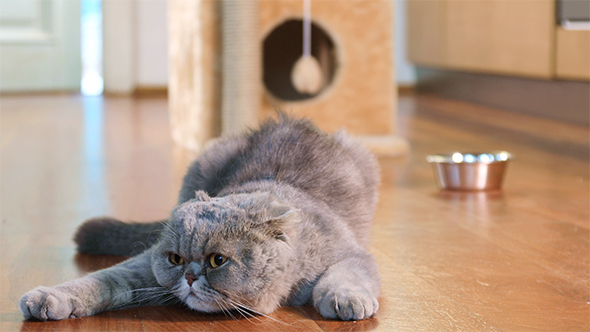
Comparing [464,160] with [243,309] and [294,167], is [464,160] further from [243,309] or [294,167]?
[243,309]

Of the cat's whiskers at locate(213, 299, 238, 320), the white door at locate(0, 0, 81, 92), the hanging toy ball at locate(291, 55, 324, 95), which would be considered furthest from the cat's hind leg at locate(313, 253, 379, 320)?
the white door at locate(0, 0, 81, 92)

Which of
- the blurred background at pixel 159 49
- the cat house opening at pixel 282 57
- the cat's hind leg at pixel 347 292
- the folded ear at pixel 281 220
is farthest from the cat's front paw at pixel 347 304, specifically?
the blurred background at pixel 159 49

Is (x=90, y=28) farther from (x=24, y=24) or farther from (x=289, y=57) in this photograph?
(x=289, y=57)

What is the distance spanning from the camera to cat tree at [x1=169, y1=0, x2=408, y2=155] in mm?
2824

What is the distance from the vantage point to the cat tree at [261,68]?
2824 mm

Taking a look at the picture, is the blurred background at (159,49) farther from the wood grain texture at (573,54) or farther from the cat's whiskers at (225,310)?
the cat's whiskers at (225,310)

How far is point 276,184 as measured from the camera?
130 centimetres

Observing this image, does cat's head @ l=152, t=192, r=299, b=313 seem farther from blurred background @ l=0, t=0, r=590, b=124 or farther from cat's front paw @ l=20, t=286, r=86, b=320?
blurred background @ l=0, t=0, r=590, b=124

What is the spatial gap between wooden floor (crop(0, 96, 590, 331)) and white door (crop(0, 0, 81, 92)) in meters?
1.56

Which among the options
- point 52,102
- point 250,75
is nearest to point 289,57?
point 250,75

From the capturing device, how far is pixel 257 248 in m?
1.06

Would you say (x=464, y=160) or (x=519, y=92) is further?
(x=519, y=92)

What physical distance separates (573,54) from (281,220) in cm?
277

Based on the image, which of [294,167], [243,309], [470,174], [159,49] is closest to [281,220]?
[243,309]
